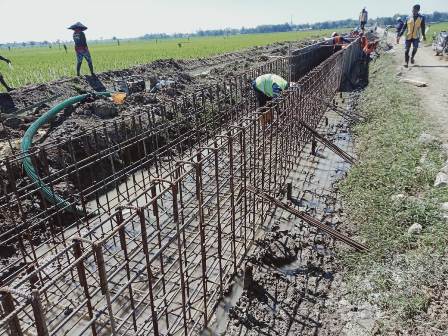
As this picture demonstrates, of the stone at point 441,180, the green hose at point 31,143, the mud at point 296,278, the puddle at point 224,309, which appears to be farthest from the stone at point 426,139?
the green hose at point 31,143

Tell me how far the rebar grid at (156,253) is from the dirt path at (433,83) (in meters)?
3.30

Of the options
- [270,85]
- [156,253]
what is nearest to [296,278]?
[156,253]

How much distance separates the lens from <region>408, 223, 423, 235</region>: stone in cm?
449

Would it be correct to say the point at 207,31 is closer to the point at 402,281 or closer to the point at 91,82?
the point at 91,82

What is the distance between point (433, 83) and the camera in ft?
40.5

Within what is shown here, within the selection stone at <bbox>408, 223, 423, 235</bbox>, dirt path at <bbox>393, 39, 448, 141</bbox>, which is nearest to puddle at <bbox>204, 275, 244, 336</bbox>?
stone at <bbox>408, 223, 423, 235</bbox>

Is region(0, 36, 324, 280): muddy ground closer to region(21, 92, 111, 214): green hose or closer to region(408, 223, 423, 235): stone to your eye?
region(21, 92, 111, 214): green hose

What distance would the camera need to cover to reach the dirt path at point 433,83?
329 inches

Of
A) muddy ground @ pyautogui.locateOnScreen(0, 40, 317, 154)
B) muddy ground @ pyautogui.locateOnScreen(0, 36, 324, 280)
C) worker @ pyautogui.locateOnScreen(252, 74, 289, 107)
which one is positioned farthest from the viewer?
muddy ground @ pyautogui.locateOnScreen(0, 40, 317, 154)

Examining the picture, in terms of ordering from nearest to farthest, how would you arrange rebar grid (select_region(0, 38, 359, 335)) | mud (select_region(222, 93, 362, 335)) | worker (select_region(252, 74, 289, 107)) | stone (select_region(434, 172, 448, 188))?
rebar grid (select_region(0, 38, 359, 335)) < mud (select_region(222, 93, 362, 335)) < stone (select_region(434, 172, 448, 188)) < worker (select_region(252, 74, 289, 107))

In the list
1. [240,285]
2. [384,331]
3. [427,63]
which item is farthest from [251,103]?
[427,63]

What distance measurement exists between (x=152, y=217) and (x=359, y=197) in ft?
11.6

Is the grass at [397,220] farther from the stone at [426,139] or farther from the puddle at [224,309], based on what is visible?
the puddle at [224,309]

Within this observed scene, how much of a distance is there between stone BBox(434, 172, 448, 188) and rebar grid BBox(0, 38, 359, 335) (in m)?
2.46
